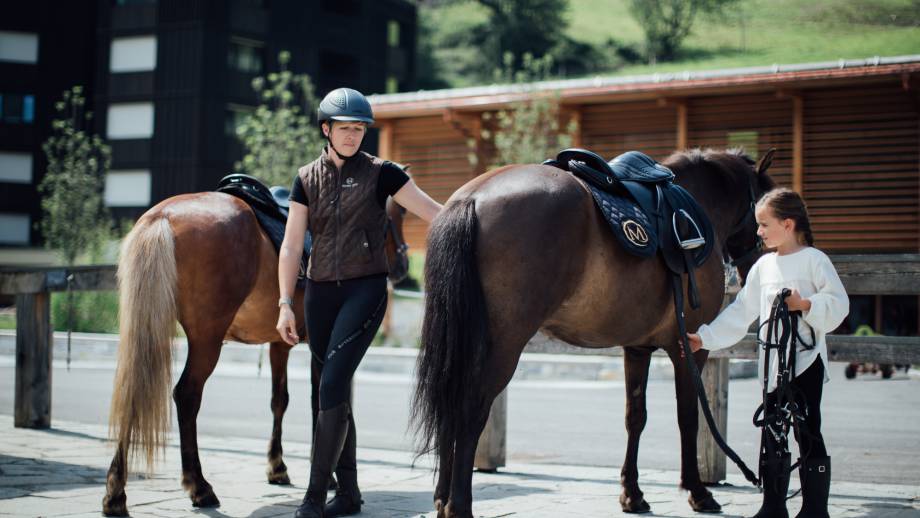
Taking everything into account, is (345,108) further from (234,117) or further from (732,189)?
(234,117)

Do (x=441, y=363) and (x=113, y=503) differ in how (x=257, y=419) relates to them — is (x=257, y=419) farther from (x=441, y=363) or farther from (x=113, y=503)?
(x=441, y=363)

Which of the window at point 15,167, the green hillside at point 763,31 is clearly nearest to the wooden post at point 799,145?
the green hillside at point 763,31

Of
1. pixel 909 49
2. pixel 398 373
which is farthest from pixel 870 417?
pixel 909 49

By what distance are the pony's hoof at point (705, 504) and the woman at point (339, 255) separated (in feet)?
6.48

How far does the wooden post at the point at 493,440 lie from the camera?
6.47 m

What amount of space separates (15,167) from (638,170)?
4338cm

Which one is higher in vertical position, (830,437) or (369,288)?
(369,288)

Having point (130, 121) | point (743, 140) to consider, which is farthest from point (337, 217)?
point (130, 121)

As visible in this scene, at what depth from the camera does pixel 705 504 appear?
16.4 feet

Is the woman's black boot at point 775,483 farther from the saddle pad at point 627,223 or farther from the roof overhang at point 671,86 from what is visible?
the roof overhang at point 671,86

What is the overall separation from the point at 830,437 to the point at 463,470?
563cm

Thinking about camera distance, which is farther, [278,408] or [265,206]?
[278,408]

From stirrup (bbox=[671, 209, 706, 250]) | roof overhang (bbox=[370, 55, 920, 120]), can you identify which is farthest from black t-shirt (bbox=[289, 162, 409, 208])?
roof overhang (bbox=[370, 55, 920, 120])

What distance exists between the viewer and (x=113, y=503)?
468 cm
